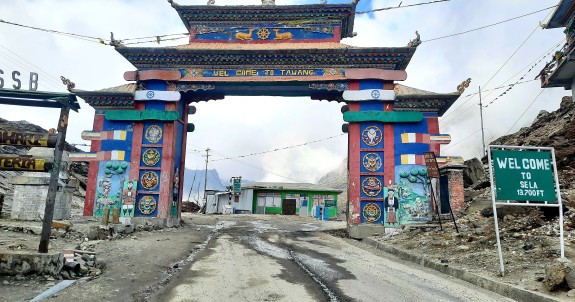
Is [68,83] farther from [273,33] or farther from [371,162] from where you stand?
[371,162]

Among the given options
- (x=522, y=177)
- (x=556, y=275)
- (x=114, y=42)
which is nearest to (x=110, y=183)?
(x=114, y=42)

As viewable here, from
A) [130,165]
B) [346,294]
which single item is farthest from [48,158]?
[130,165]

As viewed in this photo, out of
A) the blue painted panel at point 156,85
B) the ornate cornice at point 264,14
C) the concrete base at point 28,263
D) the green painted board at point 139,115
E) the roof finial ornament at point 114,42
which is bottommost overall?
the concrete base at point 28,263

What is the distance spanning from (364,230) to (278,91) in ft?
23.0

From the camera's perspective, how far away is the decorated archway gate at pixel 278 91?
14930 mm

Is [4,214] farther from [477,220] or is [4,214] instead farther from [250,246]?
[477,220]

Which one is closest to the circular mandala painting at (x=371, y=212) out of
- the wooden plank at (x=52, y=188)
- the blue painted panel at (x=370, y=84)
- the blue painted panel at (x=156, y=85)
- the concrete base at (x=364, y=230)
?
the concrete base at (x=364, y=230)

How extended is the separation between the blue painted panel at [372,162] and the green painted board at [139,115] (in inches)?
314

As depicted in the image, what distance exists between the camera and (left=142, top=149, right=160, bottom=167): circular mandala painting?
15.7 metres

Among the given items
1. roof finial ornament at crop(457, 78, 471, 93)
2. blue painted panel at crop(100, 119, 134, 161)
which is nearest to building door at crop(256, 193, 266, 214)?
Answer: blue painted panel at crop(100, 119, 134, 161)

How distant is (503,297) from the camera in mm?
5617

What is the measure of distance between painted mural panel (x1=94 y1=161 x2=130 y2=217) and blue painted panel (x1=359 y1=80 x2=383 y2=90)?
10070 millimetres

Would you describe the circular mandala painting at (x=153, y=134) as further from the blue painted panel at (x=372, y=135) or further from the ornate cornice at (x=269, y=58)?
the blue painted panel at (x=372, y=135)

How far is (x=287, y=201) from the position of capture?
43281 mm
